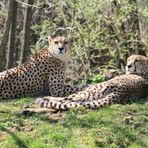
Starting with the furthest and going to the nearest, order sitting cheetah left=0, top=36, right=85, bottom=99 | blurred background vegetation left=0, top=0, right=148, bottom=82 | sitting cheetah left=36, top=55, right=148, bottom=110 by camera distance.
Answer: blurred background vegetation left=0, top=0, right=148, bottom=82, sitting cheetah left=0, top=36, right=85, bottom=99, sitting cheetah left=36, top=55, right=148, bottom=110

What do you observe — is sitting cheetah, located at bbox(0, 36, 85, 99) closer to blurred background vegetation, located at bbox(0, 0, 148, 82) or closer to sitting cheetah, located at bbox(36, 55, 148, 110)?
sitting cheetah, located at bbox(36, 55, 148, 110)

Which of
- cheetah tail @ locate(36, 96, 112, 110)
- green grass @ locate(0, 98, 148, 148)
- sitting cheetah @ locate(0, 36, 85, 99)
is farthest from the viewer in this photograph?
sitting cheetah @ locate(0, 36, 85, 99)

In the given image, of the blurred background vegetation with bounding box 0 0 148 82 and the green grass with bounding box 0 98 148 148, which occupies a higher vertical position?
the blurred background vegetation with bounding box 0 0 148 82

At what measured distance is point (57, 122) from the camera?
707cm

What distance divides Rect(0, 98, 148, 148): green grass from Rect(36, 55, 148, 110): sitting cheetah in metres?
0.16

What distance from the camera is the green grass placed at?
636 centimetres

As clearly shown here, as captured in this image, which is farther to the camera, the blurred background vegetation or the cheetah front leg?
the blurred background vegetation

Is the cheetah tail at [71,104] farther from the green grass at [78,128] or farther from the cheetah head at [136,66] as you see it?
the cheetah head at [136,66]

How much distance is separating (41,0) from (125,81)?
308 inches

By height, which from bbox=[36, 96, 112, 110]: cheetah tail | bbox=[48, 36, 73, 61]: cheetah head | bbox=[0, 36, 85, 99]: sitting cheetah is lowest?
bbox=[36, 96, 112, 110]: cheetah tail

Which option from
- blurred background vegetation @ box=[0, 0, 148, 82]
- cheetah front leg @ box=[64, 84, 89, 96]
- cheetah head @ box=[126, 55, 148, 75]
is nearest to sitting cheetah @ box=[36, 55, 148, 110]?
cheetah head @ box=[126, 55, 148, 75]

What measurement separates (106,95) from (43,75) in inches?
61.8

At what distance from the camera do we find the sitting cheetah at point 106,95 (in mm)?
7617

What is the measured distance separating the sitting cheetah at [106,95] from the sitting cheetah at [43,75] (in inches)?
33.4
